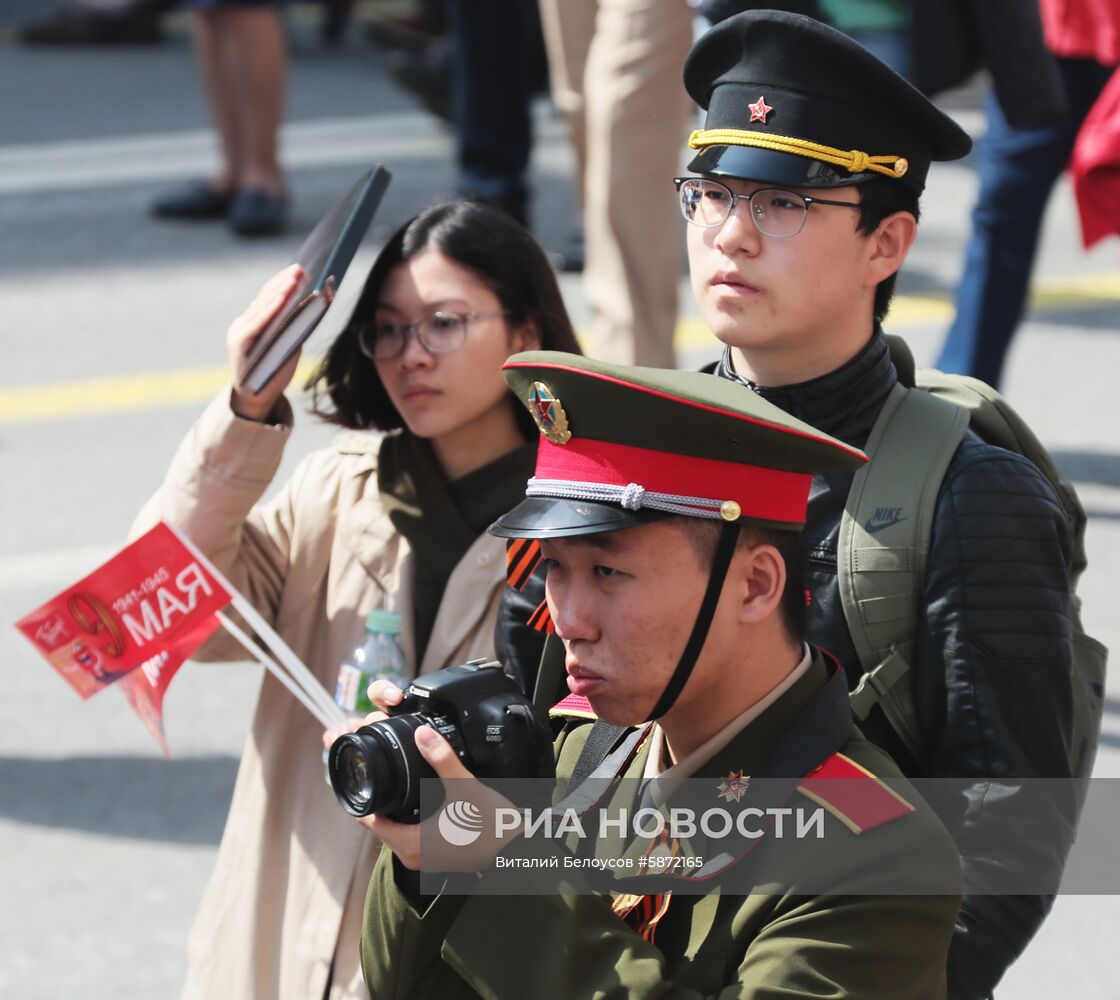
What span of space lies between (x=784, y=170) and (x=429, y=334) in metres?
0.88

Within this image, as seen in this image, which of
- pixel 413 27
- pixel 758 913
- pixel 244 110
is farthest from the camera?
pixel 413 27

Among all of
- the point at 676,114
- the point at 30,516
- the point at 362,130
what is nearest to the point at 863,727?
the point at 676,114

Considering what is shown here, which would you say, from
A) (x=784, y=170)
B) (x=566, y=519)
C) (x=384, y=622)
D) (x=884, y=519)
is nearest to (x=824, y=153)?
(x=784, y=170)

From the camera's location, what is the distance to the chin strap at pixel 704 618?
208 centimetres

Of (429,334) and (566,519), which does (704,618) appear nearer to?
(566,519)

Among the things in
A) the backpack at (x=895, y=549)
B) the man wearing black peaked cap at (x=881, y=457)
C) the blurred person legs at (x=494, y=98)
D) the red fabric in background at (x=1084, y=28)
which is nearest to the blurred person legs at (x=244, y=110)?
the blurred person legs at (x=494, y=98)

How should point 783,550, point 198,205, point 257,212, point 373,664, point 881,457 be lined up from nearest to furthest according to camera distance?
point 783,550 → point 881,457 → point 373,664 → point 257,212 → point 198,205

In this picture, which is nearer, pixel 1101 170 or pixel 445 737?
pixel 445 737

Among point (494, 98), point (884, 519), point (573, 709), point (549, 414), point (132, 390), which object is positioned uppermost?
point (549, 414)

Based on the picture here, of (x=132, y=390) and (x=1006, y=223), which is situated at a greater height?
(x=1006, y=223)

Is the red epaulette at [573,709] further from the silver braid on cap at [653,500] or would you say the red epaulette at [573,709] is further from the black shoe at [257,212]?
the black shoe at [257,212]

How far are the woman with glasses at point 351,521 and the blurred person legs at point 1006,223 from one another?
283 cm

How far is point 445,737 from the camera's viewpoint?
2.16 metres

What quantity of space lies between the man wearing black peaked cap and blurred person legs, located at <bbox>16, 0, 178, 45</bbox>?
1092 cm
